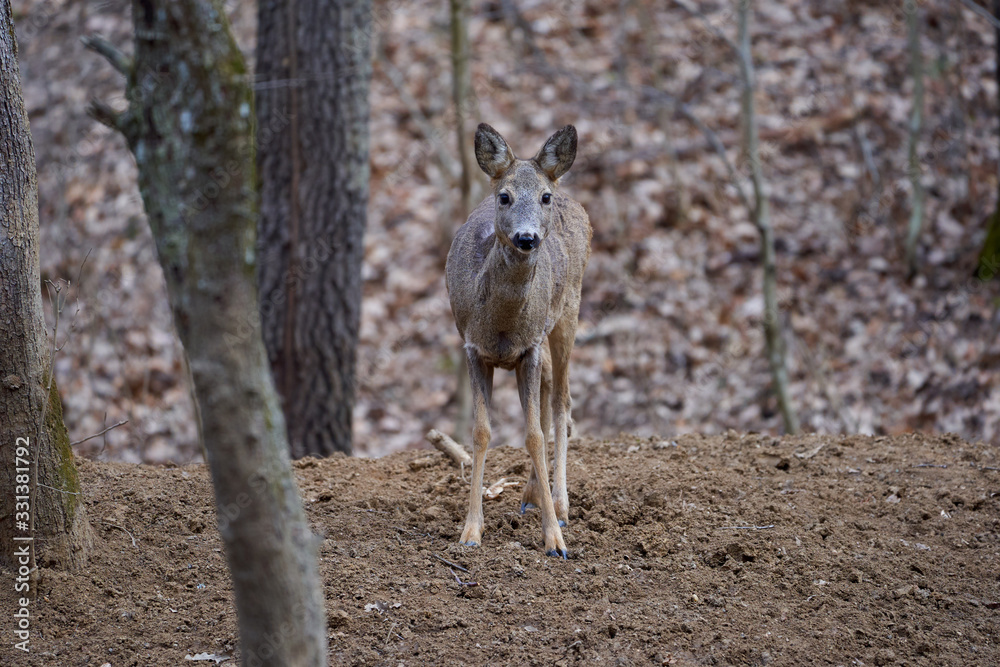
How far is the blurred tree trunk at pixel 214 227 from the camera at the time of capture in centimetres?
250

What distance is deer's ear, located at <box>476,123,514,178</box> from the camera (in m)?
4.82

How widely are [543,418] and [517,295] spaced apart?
1105 millimetres

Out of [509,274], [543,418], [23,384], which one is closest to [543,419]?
[543,418]

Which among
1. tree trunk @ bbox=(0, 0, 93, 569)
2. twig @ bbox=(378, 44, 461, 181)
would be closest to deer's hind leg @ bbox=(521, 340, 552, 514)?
tree trunk @ bbox=(0, 0, 93, 569)

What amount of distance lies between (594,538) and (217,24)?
3222 millimetres

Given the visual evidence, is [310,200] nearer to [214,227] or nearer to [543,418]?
[543,418]

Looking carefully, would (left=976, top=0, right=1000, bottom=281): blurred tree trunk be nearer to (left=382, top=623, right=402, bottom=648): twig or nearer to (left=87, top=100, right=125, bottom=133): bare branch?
(left=382, top=623, right=402, bottom=648): twig

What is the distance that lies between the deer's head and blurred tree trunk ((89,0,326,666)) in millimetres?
1989

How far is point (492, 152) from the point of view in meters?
4.91

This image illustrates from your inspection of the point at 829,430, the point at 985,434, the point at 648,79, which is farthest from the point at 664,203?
the point at 985,434

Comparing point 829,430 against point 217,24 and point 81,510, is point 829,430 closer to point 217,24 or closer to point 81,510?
point 81,510

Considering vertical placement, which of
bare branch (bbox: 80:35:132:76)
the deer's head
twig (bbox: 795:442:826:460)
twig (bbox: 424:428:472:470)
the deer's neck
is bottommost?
twig (bbox: 795:442:826:460)

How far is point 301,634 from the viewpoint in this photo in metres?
2.65

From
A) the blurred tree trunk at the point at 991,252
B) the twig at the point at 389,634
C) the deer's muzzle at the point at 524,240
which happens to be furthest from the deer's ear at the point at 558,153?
the blurred tree trunk at the point at 991,252
